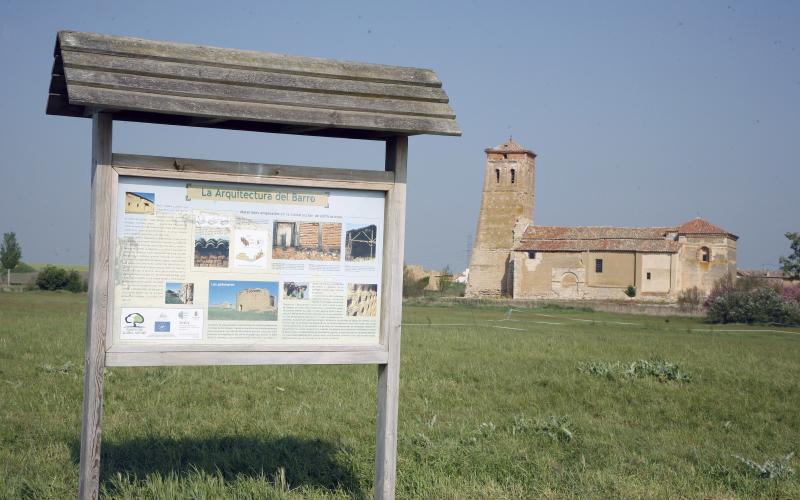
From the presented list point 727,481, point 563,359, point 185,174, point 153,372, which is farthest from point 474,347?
point 185,174

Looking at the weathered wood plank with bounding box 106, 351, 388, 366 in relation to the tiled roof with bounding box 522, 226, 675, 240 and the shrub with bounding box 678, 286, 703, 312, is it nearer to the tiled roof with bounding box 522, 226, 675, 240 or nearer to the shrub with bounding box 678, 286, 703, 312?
the shrub with bounding box 678, 286, 703, 312

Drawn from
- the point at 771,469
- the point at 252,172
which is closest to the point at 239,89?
the point at 252,172

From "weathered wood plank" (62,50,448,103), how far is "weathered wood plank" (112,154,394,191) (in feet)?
1.69

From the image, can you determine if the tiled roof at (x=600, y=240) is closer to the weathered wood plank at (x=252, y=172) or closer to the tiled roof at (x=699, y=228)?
the tiled roof at (x=699, y=228)

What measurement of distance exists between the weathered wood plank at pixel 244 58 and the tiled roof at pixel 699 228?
75685 millimetres

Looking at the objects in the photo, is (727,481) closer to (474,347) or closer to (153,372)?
(153,372)

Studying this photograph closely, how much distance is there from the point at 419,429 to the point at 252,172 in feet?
15.1

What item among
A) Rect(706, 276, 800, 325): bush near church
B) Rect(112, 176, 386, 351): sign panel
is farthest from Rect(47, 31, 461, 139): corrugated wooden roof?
Rect(706, 276, 800, 325): bush near church

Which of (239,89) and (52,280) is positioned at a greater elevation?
(239,89)

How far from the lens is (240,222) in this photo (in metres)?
5.81

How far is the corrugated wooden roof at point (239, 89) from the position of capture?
5.45 m

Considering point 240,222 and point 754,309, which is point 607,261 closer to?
point 754,309

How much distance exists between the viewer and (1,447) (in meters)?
8.16

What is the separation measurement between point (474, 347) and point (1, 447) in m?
12.1
